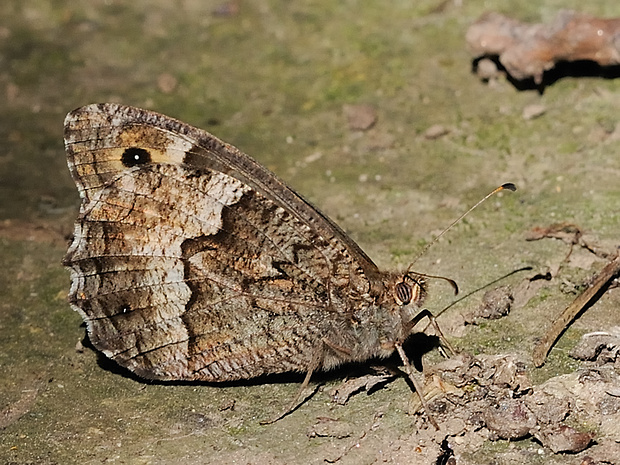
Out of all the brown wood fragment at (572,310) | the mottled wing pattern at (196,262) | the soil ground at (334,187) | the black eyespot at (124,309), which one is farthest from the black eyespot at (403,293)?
the black eyespot at (124,309)

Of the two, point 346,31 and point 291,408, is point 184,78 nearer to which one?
point 346,31

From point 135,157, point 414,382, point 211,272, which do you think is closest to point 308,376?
point 414,382

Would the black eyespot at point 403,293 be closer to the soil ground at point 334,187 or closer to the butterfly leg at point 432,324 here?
the butterfly leg at point 432,324

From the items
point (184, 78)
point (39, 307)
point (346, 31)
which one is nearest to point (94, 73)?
point (184, 78)

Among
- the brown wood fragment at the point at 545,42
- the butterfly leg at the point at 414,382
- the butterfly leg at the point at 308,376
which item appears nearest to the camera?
the butterfly leg at the point at 414,382

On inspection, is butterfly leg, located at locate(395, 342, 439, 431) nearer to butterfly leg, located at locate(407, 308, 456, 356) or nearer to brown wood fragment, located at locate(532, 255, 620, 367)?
butterfly leg, located at locate(407, 308, 456, 356)

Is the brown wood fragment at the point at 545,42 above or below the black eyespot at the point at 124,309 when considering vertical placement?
above

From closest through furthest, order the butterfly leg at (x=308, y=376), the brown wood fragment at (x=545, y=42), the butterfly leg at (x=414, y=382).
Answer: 1. the butterfly leg at (x=414, y=382)
2. the butterfly leg at (x=308, y=376)
3. the brown wood fragment at (x=545, y=42)

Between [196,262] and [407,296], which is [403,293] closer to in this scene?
[407,296]
